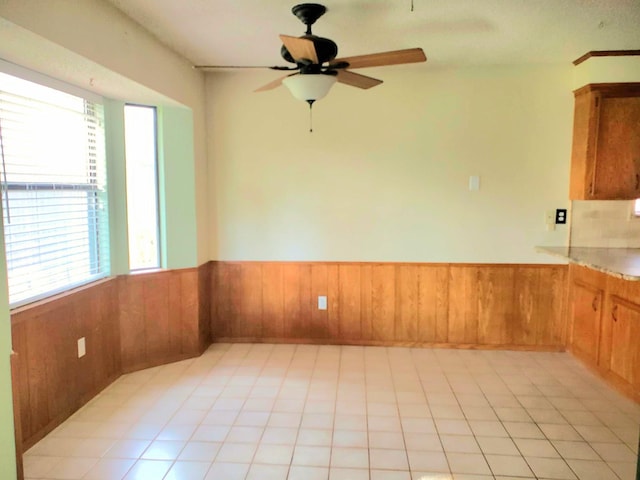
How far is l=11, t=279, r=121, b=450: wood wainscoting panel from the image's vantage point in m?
2.38

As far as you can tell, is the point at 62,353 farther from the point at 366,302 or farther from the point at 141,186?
the point at 366,302

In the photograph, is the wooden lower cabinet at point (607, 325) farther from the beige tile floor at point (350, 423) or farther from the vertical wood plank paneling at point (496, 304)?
the vertical wood plank paneling at point (496, 304)

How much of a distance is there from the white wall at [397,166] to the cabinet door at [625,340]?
864mm

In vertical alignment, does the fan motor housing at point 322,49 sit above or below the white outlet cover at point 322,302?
above

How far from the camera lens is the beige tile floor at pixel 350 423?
2.22 m

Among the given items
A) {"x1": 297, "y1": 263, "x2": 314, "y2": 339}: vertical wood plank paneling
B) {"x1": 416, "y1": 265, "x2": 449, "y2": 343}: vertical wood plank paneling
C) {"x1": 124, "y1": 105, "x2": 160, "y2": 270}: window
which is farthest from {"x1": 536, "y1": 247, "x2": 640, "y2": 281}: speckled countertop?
{"x1": 124, "y1": 105, "x2": 160, "y2": 270}: window

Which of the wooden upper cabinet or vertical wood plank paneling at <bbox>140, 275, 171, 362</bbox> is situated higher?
the wooden upper cabinet

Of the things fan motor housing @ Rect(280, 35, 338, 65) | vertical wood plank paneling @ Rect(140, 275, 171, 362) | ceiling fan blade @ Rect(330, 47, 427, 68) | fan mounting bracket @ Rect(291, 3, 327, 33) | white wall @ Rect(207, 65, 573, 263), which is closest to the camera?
ceiling fan blade @ Rect(330, 47, 427, 68)

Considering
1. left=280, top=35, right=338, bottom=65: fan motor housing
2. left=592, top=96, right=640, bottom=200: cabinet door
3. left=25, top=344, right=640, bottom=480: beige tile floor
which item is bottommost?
left=25, top=344, right=640, bottom=480: beige tile floor

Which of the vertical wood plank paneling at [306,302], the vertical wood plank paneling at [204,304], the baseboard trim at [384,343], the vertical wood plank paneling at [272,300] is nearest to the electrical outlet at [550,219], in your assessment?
the baseboard trim at [384,343]

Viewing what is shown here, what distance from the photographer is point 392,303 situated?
12.9 ft

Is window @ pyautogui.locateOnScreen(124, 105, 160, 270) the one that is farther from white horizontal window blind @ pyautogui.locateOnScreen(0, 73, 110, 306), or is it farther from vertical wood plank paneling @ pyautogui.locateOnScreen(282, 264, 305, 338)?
vertical wood plank paneling @ pyautogui.locateOnScreen(282, 264, 305, 338)

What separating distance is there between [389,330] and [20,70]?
3.20 metres

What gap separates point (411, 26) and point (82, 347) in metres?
2.89
